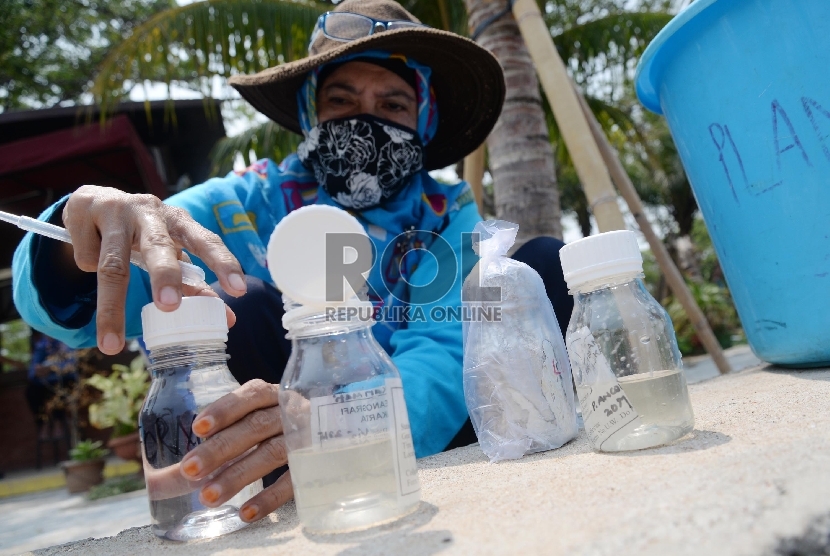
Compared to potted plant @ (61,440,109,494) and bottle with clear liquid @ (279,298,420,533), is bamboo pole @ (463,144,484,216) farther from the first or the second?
potted plant @ (61,440,109,494)

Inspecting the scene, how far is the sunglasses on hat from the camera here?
1798 mm

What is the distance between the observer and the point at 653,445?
869 mm

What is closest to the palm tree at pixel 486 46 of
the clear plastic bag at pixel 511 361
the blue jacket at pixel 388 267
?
the blue jacket at pixel 388 267

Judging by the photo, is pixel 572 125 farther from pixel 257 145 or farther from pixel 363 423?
pixel 257 145

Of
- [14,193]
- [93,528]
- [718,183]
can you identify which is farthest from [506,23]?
[14,193]

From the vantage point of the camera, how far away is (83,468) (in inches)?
199

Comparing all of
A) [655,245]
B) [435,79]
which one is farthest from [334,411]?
[655,245]

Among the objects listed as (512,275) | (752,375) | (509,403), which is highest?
Answer: (512,275)

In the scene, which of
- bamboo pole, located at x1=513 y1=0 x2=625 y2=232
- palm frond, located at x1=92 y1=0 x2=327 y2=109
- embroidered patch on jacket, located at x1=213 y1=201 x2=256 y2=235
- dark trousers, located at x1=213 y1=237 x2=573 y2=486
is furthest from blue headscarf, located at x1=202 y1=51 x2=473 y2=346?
palm frond, located at x1=92 y1=0 x2=327 y2=109

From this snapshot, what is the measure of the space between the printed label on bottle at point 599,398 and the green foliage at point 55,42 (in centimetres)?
939

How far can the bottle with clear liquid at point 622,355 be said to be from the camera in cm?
88

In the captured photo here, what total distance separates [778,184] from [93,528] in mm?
3387

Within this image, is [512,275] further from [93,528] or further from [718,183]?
[93,528]

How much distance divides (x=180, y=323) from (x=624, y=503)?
2.00 feet
